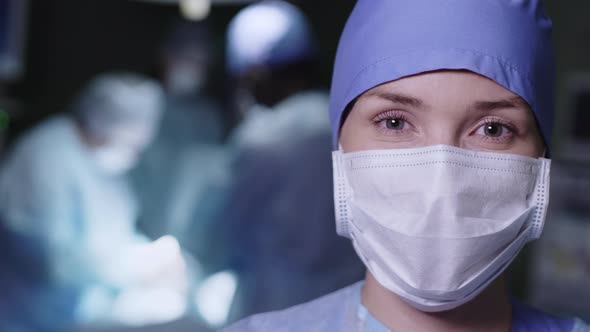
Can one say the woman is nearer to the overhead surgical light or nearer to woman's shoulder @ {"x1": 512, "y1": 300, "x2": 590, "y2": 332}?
woman's shoulder @ {"x1": 512, "y1": 300, "x2": 590, "y2": 332}

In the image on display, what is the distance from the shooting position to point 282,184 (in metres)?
2.14

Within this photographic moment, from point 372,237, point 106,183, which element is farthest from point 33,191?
point 372,237

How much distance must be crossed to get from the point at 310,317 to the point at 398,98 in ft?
1.32

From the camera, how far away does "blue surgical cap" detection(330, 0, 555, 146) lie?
1028 millimetres

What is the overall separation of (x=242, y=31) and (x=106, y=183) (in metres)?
0.89

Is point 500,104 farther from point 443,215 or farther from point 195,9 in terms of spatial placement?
point 195,9

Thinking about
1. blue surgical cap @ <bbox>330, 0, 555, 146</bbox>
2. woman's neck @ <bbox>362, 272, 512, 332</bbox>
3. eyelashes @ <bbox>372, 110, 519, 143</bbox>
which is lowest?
woman's neck @ <bbox>362, 272, 512, 332</bbox>

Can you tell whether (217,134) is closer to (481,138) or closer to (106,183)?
(106,183)

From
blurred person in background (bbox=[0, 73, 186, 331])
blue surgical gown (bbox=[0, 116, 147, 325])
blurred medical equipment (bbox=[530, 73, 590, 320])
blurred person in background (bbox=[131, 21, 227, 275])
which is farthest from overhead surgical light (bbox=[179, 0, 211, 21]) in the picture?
blurred medical equipment (bbox=[530, 73, 590, 320])

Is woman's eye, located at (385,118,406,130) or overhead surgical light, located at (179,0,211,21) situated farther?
overhead surgical light, located at (179,0,211,21)

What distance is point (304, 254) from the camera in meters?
Answer: 2.17

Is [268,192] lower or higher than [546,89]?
lower

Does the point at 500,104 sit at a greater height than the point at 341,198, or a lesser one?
greater

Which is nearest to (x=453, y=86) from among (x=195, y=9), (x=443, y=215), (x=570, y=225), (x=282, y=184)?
(x=443, y=215)
